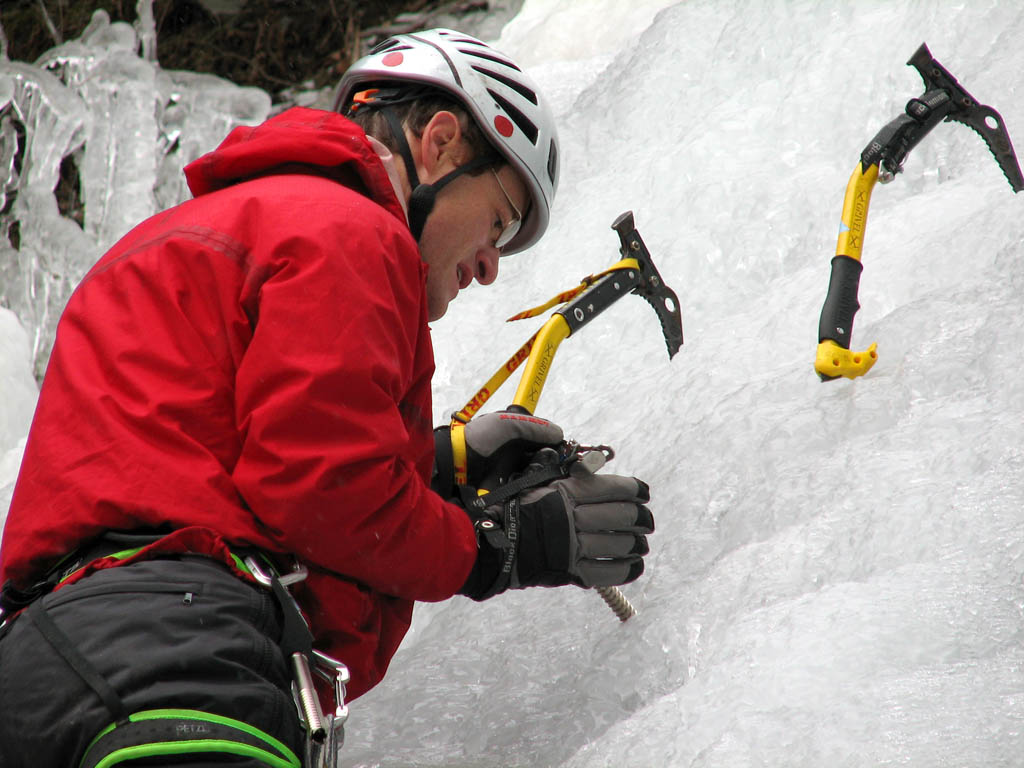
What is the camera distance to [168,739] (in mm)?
1229

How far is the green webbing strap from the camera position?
4.01 feet

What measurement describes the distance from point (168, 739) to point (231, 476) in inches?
12.9

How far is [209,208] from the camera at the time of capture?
1.52 metres

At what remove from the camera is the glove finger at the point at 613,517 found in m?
1.87

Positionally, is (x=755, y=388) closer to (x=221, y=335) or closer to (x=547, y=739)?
(x=547, y=739)


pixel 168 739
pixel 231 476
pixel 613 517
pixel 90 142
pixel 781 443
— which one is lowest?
pixel 90 142

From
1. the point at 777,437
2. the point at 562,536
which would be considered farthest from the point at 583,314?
the point at 562,536

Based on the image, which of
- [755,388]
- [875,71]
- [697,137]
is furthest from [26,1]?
[755,388]

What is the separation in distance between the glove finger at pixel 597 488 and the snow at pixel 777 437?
0.27 metres

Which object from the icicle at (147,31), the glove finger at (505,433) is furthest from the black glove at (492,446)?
the icicle at (147,31)

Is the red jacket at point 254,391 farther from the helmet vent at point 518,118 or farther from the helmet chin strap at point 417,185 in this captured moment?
the helmet vent at point 518,118

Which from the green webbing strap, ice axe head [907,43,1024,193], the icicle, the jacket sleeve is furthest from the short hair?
the icicle

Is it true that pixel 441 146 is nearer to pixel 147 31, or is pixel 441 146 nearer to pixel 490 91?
pixel 490 91

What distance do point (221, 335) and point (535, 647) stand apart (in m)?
1.06
